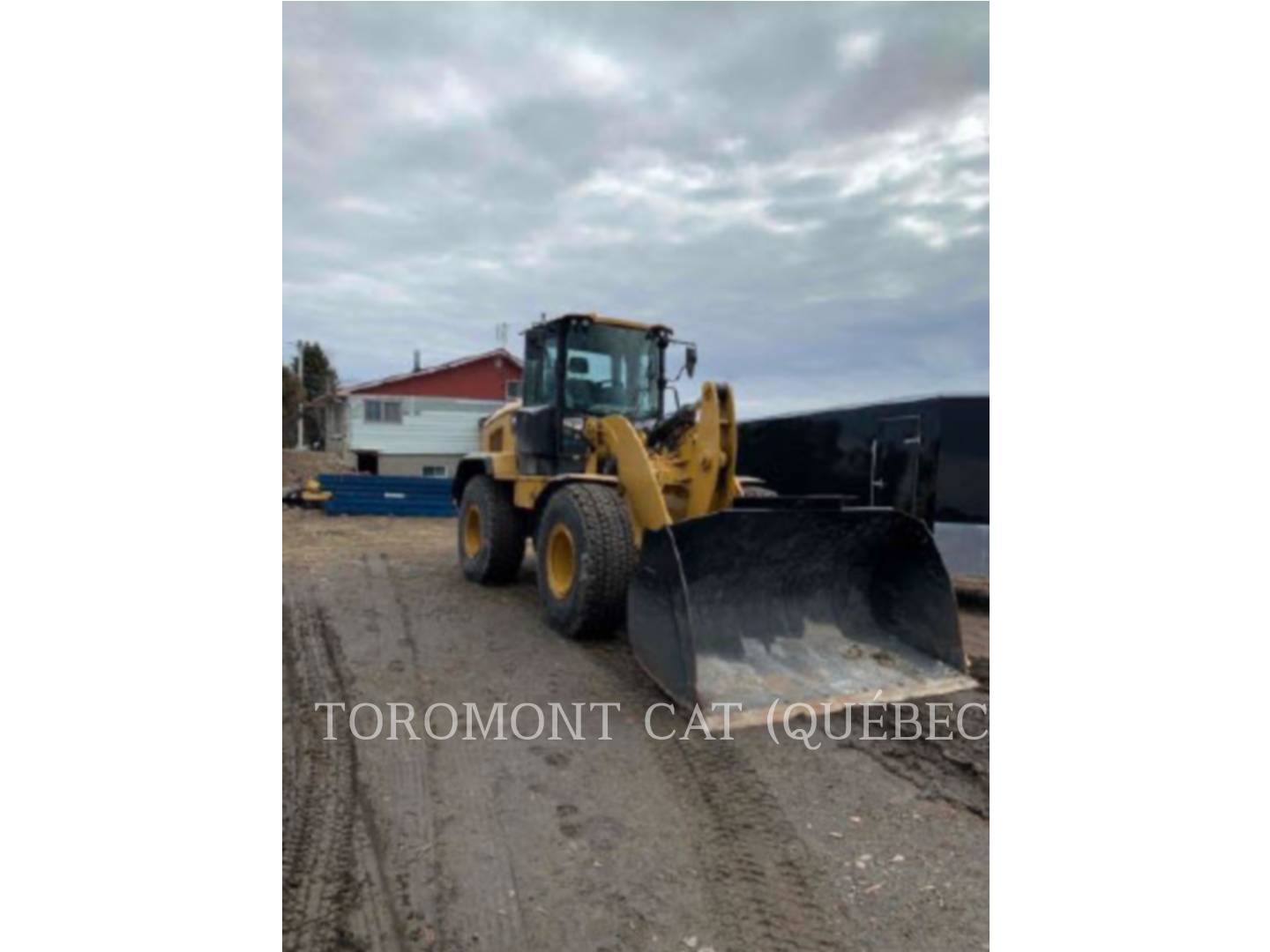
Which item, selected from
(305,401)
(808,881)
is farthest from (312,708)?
(305,401)

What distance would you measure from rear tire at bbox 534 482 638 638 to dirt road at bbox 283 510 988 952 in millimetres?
479

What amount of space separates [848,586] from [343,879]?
303 cm

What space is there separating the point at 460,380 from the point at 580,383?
18.5 meters

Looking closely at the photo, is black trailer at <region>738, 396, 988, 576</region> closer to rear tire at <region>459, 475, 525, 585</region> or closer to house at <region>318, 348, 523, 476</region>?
rear tire at <region>459, 475, 525, 585</region>

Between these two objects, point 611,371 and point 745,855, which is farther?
point 611,371

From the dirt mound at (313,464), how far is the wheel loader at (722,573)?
1380 centimetres

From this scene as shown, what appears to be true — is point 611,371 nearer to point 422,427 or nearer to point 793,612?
point 793,612

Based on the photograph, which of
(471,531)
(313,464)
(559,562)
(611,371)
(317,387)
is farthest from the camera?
(317,387)

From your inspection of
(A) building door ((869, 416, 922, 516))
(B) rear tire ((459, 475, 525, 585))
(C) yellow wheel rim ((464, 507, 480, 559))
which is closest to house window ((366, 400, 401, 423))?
(C) yellow wheel rim ((464, 507, 480, 559))

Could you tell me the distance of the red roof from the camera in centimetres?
2161

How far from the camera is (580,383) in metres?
5.79

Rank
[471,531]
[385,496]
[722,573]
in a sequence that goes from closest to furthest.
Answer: [722,573]
[471,531]
[385,496]

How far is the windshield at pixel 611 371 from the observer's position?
576 centimetres

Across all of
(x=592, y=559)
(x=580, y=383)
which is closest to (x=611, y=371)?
(x=580, y=383)
